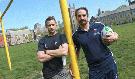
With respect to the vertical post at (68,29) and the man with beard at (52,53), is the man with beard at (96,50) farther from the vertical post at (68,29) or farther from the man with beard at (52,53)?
the vertical post at (68,29)

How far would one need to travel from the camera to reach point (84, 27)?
5.77 meters

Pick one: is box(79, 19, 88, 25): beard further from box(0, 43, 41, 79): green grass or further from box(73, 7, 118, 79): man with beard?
box(0, 43, 41, 79): green grass

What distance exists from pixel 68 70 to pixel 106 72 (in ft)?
2.12

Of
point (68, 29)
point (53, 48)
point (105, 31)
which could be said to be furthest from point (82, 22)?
point (53, 48)

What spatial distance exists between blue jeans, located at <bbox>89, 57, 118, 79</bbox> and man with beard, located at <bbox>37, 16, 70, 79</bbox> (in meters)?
0.47

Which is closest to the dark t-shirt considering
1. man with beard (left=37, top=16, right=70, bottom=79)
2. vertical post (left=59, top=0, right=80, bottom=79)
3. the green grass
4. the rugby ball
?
man with beard (left=37, top=16, right=70, bottom=79)

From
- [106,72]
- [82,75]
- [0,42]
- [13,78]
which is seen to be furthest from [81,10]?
[0,42]

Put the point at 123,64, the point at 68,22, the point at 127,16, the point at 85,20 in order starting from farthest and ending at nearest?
the point at 127,16 < the point at 123,64 < the point at 85,20 < the point at 68,22

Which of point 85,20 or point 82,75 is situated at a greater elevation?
point 85,20

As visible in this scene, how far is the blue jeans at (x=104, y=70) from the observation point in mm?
5828

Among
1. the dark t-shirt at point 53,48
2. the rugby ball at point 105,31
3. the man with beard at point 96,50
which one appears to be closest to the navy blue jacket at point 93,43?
the man with beard at point 96,50

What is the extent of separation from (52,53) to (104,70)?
907 mm

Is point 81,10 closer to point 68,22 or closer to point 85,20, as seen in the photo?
point 85,20

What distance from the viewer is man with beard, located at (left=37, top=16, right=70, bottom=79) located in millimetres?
5836
